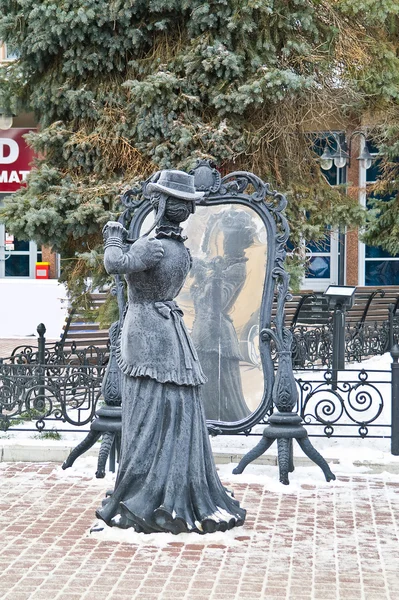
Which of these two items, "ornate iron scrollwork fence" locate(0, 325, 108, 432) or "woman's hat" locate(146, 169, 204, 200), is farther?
"ornate iron scrollwork fence" locate(0, 325, 108, 432)

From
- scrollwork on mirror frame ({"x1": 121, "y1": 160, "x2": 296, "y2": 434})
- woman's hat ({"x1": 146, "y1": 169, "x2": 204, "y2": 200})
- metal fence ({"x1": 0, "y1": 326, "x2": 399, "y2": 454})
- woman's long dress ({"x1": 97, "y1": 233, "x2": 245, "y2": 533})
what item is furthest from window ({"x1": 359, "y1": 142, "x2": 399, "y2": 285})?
woman's long dress ({"x1": 97, "y1": 233, "x2": 245, "y2": 533})

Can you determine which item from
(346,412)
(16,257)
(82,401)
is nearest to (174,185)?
→ (346,412)

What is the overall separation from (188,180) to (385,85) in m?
7.55

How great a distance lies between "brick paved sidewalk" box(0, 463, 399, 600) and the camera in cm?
570

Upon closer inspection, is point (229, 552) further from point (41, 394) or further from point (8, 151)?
point (8, 151)

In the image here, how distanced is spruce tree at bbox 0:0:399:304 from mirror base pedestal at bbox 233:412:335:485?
396cm

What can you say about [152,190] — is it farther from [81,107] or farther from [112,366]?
[81,107]

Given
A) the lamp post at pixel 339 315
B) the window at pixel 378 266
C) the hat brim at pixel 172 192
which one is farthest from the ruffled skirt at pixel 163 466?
the window at pixel 378 266

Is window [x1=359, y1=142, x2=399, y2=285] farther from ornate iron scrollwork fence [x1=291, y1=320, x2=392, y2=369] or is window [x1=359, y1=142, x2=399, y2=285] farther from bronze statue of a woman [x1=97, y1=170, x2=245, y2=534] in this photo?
bronze statue of a woman [x1=97, y1=170, x2=245, y2=534]

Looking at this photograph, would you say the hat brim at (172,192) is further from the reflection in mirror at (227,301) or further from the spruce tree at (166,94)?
the spruce tree at (166,94)

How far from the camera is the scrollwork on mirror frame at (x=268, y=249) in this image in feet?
27.7

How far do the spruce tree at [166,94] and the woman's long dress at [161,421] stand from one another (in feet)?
16.1

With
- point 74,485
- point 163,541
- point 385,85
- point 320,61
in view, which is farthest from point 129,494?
point 385,85

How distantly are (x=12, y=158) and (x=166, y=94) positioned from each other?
11646 mm
